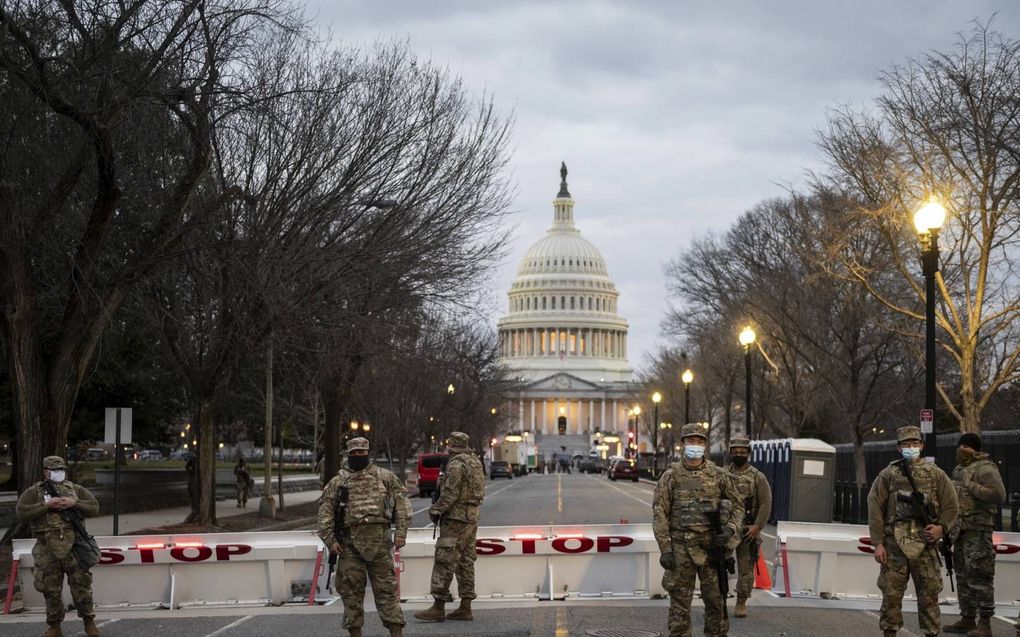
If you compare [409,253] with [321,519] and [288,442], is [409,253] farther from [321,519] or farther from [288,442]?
[288,442]

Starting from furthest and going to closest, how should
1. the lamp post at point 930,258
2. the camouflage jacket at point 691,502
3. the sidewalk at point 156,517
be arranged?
the sidewalk at point 156,517 < the lamp post at point 930,258 < the camouflage jacket at point 691,502

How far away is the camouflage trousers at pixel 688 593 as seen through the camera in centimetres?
1102

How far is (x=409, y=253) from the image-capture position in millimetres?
28609

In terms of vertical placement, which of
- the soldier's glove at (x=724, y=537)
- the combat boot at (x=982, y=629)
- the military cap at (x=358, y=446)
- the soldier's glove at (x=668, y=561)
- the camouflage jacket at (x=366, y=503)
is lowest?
the combat boot at (x=982, y=629)

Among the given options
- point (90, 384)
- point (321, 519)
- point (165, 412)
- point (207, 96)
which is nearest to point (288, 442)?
point (165, 412)

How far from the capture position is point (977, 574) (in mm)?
13266

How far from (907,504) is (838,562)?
4.69 meters

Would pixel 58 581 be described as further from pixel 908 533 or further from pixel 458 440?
pixel 908 533

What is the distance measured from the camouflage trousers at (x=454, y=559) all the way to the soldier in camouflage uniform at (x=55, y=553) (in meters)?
3.19

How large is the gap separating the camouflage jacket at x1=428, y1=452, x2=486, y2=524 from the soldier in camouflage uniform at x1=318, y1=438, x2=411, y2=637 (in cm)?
166

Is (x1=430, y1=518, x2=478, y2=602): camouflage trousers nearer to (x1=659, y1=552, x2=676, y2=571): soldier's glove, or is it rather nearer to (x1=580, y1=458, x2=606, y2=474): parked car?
(x1=659, y1=552, x2=676, y2=571): soldier's glove

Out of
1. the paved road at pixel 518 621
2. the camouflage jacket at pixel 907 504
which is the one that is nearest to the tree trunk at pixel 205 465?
the paved road at pixel 518 621

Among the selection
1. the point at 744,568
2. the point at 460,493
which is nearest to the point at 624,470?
the point at 744,568

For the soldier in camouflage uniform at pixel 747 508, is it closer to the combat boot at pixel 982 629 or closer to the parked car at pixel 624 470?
the combat boot at pixel 982 629
